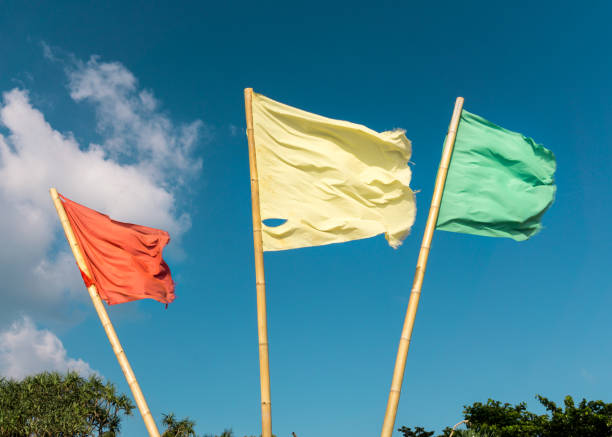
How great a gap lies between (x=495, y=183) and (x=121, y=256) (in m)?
7.87

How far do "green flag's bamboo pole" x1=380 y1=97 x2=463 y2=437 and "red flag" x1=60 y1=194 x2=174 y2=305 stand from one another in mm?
5582

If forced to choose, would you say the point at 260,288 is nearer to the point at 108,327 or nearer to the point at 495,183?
the point at 108,327

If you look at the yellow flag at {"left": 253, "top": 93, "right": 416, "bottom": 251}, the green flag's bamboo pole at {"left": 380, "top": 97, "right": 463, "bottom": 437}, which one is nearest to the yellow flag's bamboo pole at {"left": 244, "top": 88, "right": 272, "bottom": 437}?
the yellow flag at {"left": 253, "top": 93, "right": 416, "bottom": 251}

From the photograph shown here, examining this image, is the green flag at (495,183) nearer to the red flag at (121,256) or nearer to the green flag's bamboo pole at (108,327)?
the green flag's bamboo pole at (108,327)

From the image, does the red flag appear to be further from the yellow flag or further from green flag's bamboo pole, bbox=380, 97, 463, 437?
green flag's bamboo pole, bbox=380, 97, 463, 437

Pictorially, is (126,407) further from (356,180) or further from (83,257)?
(356,180)

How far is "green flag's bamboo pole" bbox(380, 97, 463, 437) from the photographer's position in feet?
25.4

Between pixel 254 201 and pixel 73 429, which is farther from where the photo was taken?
pixel 73 429

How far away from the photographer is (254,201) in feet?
28.0

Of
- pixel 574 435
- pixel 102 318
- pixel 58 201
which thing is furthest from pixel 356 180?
pixel 574 435

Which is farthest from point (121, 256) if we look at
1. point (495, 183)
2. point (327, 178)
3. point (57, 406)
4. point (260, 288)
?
point (57, 406)

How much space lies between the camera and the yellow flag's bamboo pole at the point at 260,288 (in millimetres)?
7602

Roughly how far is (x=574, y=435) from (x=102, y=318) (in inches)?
1119

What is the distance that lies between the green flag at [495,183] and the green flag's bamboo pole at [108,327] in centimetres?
597
